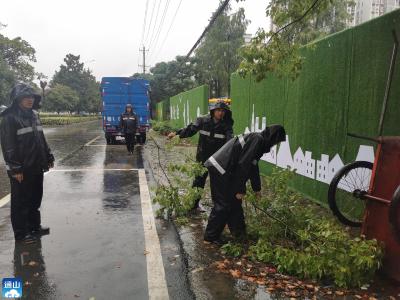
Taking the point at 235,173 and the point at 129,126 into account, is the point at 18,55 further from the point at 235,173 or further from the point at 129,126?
the point at 235,173

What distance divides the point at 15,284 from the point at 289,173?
336 cm

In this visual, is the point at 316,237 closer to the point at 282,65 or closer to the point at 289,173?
the point at 289,173

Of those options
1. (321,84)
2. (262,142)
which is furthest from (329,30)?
(262,142)

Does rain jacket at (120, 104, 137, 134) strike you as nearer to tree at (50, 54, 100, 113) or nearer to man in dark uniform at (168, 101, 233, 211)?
man in dark uniform at (168, 101, 233, 211)

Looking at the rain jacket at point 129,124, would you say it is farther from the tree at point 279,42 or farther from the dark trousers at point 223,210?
the dark trousers at point 223,210

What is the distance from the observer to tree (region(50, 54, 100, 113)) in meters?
92.4

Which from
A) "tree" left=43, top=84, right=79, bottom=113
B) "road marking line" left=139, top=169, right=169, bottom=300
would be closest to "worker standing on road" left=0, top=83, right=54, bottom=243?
"road marking line" left=139, top=169, right=169, bottom=300

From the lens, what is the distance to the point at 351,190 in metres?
5.57

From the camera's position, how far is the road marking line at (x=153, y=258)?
366 centimetres

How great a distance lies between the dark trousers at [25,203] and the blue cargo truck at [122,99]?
13.9m

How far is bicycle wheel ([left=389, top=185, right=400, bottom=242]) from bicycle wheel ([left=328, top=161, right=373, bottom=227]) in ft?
2.00

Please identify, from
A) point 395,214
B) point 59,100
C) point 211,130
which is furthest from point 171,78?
point 395,214

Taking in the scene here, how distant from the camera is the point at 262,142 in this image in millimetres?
4496
